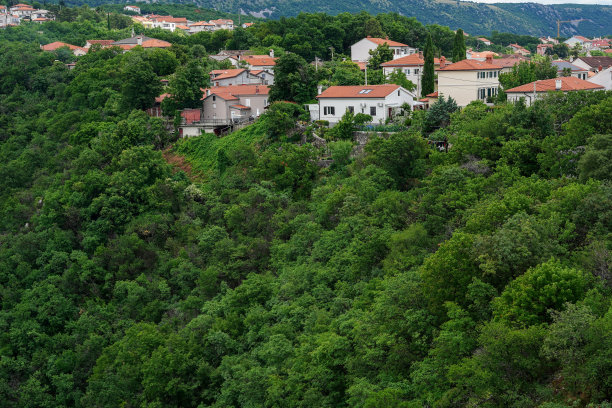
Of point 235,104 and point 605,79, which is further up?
point 605,79

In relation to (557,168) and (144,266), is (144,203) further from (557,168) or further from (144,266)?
(557,168)

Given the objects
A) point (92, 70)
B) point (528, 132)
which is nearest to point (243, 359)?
point (528, 132)

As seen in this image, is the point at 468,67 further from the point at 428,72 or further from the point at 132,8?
the point at 132,8

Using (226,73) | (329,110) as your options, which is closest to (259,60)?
(226,73)

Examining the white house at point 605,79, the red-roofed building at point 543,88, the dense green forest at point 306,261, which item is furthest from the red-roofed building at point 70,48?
the white house at point 605,79

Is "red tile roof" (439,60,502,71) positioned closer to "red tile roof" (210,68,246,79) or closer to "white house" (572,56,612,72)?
"white house" (572,56,612,72)

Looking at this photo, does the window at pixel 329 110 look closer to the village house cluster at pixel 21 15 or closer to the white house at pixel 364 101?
the white house at pixel 364 101
